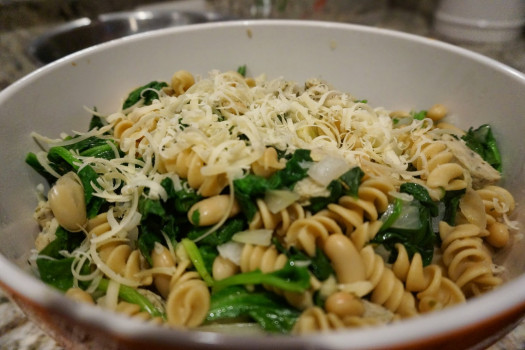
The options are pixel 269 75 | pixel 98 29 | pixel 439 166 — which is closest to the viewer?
pixel 439 166

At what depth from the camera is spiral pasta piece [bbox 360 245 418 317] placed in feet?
3.91

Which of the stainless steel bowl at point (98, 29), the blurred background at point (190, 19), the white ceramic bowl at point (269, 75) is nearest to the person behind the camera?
the white ceramic bowl at point (269, 75)

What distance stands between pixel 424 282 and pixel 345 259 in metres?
0.30

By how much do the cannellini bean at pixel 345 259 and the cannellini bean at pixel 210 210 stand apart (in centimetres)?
30

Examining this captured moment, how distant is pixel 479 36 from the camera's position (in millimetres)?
3754

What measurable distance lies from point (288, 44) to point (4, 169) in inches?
52.1

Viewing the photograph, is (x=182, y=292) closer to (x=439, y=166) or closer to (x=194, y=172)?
(x=194, y=172)

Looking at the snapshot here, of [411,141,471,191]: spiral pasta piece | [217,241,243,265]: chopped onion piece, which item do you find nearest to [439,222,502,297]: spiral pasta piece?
[411,141,471,191]: spiral pasta piece

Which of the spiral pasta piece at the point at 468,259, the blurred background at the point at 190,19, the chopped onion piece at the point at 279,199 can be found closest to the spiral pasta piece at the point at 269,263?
the chopped onion piece at the point at 279,199

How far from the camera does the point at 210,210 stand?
1233mm

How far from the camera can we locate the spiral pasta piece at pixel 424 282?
1225mm

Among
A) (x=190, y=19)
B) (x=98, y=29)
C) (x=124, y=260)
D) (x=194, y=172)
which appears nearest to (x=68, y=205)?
(x=124, y=260)

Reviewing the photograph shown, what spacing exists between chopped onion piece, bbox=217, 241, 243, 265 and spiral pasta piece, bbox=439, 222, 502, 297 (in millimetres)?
630

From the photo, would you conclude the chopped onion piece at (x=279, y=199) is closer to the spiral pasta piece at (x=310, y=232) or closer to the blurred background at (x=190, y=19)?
the spiral pasta piece at (x=310, y=232)
